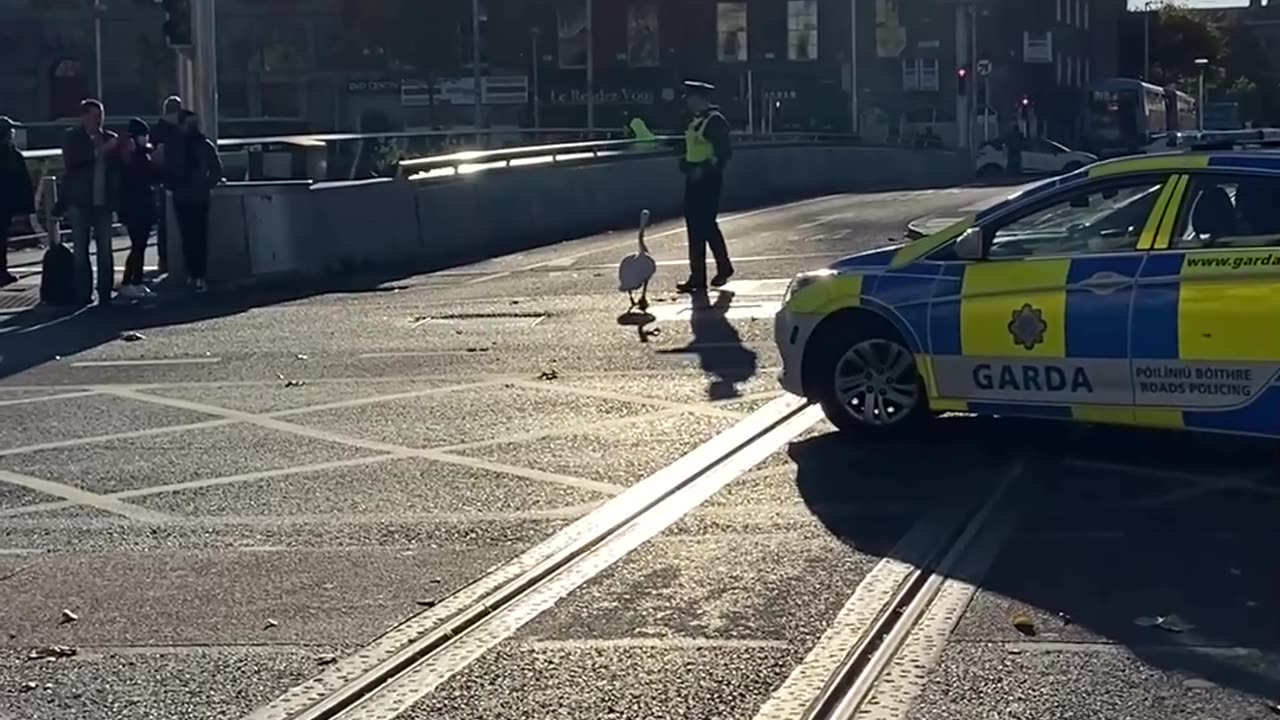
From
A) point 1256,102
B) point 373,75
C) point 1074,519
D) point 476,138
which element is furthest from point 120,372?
point 1256,102

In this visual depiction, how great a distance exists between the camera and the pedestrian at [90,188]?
18.5 m

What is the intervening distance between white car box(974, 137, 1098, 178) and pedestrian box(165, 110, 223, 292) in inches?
1731

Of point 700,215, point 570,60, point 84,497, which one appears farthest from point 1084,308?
point 570,60

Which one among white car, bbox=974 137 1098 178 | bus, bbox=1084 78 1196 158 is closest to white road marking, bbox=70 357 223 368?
white car, bbox=974 137 1098 178

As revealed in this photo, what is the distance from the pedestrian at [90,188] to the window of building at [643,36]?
62.4 metres

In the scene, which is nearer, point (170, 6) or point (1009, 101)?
point (170, 6)

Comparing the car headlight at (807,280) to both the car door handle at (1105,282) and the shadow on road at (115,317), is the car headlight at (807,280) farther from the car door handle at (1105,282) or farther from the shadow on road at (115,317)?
the shadow on road at (115,317)

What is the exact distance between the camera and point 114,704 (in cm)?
611

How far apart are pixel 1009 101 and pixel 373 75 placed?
2553 cm

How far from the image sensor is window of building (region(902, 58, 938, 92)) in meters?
77.4

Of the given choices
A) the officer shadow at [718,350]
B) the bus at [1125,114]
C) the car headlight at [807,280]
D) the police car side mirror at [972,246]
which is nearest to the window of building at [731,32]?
the bus at [1125,114]

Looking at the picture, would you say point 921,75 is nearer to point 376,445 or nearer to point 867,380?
point 376,445

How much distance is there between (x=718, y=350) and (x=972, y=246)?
4783 millimetres

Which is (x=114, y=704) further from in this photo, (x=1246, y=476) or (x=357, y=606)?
(x=1246, y=476)
